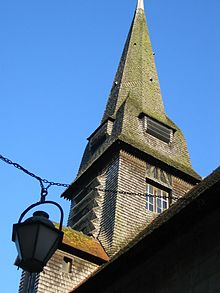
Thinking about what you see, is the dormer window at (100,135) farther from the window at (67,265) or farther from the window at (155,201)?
the window at (67,265)

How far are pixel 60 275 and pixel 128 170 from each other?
17.0 ft

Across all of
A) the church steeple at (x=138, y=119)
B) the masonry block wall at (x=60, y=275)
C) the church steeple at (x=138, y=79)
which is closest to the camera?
the masonry block wall at (x=60, y=275)

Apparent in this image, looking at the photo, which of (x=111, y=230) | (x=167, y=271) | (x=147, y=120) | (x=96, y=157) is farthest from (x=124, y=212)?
(x=167, y=271)

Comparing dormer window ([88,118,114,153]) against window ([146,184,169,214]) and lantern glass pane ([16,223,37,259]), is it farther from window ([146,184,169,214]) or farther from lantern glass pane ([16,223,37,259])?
lantern glass pane ([16,223,37,259])

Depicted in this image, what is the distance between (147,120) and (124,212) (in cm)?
547

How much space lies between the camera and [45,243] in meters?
5.35

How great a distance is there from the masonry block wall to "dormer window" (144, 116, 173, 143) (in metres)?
7.58

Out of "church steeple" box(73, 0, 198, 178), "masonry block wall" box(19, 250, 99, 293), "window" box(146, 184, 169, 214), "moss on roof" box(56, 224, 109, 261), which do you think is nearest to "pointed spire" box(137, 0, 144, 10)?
"church steeple" box(73, 0, 198, 178)

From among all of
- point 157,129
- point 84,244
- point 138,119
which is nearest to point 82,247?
point 84,244

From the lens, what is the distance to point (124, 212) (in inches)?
678

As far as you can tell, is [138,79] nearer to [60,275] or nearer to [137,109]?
[137,109]

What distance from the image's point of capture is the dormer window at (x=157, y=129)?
21.2 m

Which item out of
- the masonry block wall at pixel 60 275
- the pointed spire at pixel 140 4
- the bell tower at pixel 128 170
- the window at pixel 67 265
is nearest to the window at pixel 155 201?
the bell tower at pixel 128 170

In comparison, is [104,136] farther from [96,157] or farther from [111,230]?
[111,230]
